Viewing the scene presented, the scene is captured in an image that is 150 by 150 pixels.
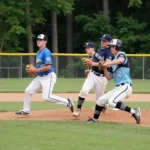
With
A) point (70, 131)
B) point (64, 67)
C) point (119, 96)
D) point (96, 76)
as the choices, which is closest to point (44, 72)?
point (96, 76)

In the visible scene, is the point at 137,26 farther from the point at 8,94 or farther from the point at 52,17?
the point at 8,94

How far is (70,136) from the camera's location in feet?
29.8

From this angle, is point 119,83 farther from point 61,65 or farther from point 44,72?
point 61,65

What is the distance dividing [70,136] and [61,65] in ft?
78.0

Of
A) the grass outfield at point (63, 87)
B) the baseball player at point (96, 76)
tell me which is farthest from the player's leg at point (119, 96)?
the grass outfield at point (63, 87)

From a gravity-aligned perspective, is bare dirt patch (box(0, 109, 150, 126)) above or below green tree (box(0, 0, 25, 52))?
below

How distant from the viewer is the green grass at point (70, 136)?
8.12 meters

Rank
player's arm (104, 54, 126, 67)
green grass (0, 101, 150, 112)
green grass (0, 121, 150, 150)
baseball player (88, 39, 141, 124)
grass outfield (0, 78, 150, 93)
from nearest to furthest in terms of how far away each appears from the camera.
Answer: green grass (0, 121, 150, 150)
player's arm (104, 54, 126, 67)
baseball player (88, 39, 141, 124)
green grass (0, 101, 150, 112)
grass outfield (0, 78, 150, 93)

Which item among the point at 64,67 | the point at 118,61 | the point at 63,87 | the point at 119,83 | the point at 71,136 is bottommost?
the point at 63,87

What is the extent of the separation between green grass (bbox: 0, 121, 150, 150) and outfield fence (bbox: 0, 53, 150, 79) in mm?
21258

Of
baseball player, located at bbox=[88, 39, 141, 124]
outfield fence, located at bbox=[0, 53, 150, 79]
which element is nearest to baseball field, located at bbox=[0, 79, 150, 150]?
baseball player, located at bbox=[88, 39, 141, 124]

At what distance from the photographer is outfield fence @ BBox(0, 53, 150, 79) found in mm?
32062

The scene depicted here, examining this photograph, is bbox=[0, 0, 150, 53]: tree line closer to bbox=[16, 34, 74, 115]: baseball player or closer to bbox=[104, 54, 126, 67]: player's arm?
bbox=[16, 34, 74, 115]: baseball player

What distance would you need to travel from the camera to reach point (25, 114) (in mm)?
12352
